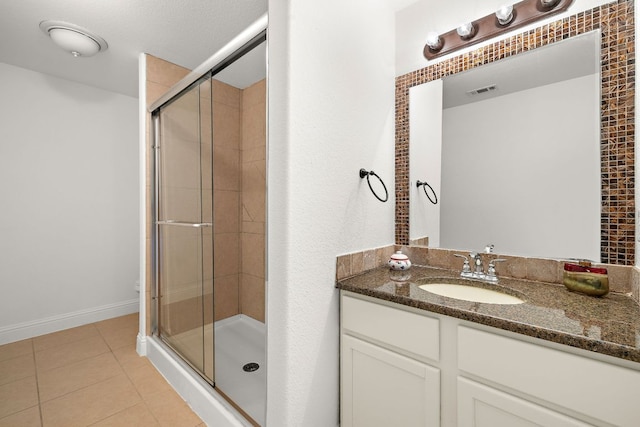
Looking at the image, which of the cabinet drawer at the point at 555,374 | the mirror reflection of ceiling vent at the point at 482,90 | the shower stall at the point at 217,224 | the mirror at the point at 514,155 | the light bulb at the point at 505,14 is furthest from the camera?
the shower stall at the point at 217,224

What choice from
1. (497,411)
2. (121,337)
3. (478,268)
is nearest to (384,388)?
(497,411)

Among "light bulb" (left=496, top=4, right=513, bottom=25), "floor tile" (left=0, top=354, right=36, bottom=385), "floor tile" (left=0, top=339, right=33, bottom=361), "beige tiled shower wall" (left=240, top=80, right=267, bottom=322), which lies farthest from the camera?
"beige tiled shower wall" (left=240, top=80, right=267, bottom=322)

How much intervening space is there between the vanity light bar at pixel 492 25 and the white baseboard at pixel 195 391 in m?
2.24

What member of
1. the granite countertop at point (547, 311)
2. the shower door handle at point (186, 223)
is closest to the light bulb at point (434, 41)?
the granite countertop at point (547, 311)

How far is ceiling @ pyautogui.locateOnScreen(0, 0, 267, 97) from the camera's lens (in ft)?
5.59

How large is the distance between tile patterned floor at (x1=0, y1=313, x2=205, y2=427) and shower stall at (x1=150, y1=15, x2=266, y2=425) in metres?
0.23

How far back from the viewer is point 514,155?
137 cm

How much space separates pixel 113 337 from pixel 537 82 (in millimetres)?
Answer: 3677

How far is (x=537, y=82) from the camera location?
131 centimetres

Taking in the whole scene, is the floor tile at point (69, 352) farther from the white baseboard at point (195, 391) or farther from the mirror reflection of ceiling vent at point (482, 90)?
the mirror reflection of ceiling vent at point (482, 90)

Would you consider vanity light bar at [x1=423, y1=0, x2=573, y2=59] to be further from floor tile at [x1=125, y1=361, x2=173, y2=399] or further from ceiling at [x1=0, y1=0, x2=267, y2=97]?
floor tile at [x1=125, y1=361, x2=173, y2=399]

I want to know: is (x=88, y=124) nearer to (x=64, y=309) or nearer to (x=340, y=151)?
(x=64, y=309)

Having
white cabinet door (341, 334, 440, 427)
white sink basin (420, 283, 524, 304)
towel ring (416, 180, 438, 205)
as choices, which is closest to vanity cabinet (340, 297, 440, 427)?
white cabinet door (341, 334, 440, 427)

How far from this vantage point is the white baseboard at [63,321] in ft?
8.05
